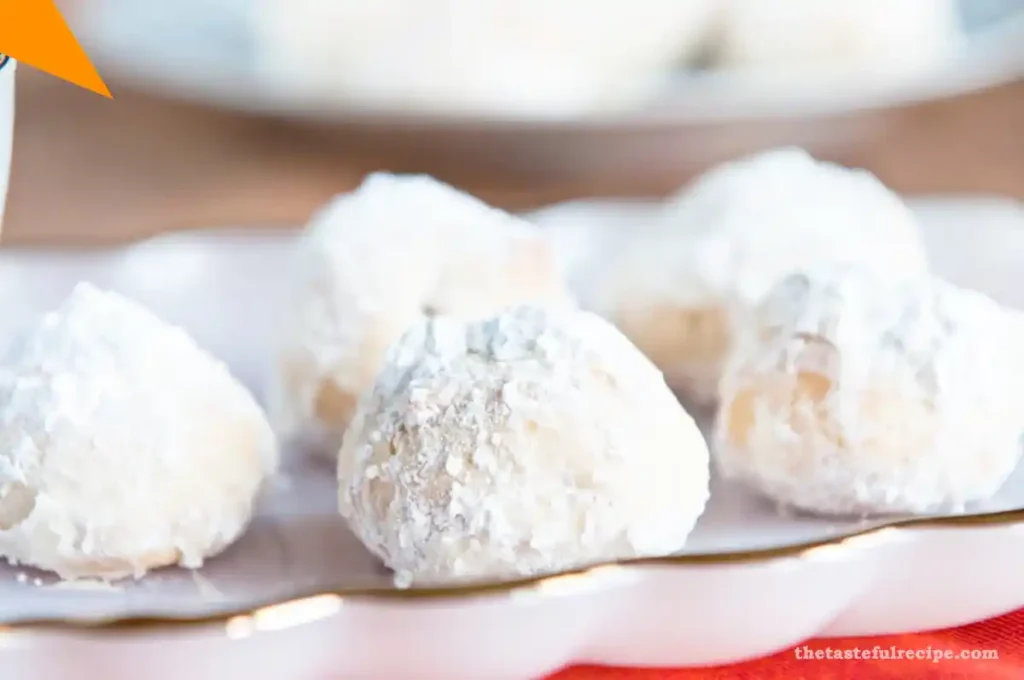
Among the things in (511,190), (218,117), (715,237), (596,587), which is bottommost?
(596,587)

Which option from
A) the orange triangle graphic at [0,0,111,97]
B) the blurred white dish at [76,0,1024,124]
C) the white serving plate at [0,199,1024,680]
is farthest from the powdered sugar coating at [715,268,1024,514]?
the blurred white dish at [76,0,1024,124]

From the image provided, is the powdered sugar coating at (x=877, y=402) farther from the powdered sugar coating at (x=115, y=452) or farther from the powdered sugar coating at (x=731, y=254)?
the powdered sugar coating at (x=115, y=452)

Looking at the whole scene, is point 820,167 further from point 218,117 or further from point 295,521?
point 218,117

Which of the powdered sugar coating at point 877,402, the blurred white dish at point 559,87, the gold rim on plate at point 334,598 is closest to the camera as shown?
the gold rim on plate at point 334,598

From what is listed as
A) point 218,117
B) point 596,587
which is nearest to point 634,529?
point 596,587

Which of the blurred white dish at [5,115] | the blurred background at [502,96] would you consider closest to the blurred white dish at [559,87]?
the blurred background at [502,96]

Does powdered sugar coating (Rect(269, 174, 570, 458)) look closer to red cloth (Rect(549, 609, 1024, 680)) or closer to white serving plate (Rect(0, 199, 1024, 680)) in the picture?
white serving plate (Rect(0, 199, 1024, 680))

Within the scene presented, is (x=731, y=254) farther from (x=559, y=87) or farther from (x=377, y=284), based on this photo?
(x=559, y=87)
